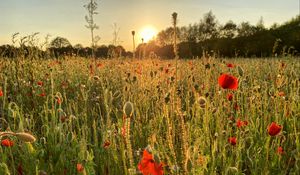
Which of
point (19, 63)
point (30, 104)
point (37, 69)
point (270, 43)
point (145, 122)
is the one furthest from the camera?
point (270, 43)

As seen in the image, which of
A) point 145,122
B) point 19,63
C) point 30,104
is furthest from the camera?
point 19,63

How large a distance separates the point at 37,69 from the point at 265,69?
163 inches

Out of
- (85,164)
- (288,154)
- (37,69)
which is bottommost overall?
(288,154)

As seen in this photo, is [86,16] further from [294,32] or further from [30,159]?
[294,32]

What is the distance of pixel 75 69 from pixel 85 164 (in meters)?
5.34

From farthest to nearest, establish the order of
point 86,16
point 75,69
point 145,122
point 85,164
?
1. point 75,69
2. point 86,16
3. point 145,122
4. point 85,164

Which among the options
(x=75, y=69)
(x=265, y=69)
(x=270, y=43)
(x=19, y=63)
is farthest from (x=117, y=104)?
(x=270, y=43)

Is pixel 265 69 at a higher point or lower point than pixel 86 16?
lower

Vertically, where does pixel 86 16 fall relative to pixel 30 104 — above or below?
above

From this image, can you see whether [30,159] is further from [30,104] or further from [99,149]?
[30,104]

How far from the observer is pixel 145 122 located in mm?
3389

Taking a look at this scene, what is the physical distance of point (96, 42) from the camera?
17.6ft

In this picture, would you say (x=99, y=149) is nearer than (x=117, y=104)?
Yes

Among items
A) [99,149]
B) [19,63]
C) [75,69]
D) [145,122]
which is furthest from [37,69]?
[99,149]
